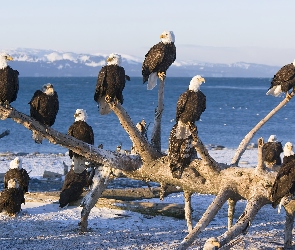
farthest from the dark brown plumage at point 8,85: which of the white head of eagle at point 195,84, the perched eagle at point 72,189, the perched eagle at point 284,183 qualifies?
the perched eagle at point 72,189

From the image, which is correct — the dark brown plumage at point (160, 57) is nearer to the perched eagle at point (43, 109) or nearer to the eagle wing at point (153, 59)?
the eagle wing at point (153, 59)

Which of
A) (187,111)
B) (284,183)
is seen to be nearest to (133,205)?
(187,111)

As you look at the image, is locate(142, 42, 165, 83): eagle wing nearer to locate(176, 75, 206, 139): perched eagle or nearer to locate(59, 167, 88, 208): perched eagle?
locate(176, 75, 206, 139): perched eagle

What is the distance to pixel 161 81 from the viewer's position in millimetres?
8555

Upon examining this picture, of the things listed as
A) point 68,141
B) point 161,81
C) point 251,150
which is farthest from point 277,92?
point 251,150

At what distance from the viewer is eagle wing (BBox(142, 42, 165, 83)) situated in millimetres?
8461

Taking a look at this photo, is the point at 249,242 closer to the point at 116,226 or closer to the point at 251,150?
the point at 116,226

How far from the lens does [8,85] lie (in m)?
7.95

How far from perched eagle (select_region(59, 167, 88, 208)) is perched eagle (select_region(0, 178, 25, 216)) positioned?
77cm

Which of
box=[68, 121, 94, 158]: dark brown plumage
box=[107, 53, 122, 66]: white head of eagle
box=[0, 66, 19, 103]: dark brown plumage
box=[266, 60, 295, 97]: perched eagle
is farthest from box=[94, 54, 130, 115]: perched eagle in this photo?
box=[266, 60, 295, 97]: perched eagle

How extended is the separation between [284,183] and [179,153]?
4.27 feet

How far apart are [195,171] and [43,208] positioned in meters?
5.36

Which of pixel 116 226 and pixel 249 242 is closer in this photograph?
pixel 249 242

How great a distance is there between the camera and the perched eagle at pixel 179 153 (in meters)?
7.50
